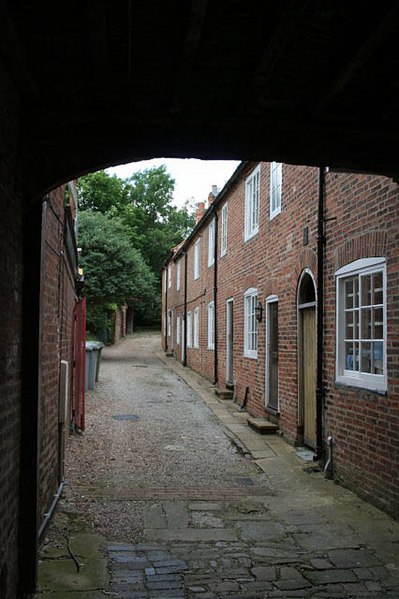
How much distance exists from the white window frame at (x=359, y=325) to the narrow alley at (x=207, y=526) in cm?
132

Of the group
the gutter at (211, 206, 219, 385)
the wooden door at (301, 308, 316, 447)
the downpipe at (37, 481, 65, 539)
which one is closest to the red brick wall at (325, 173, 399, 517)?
the wooden door at (301, 308, 316, 447)

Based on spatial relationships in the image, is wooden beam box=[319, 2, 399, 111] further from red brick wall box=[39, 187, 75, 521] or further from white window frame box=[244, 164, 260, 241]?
white window frame box=[244, 164, 260, 241]

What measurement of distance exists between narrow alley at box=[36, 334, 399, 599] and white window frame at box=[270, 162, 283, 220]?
418 centimetres

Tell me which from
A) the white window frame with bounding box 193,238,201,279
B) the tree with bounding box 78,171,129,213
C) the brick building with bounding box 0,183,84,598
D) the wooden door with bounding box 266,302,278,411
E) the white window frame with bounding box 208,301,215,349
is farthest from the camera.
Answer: the tree with bounding box 78,171,129,213

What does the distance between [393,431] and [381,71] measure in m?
3.70

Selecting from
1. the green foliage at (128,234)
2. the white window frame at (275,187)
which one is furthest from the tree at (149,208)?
the white window frame at (275,187)

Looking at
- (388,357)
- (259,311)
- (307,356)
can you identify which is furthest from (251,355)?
(388,357)

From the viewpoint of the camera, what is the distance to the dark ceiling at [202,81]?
9.49ft

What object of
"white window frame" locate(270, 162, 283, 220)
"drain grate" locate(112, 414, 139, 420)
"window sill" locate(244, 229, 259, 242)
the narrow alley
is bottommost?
the narrow alley

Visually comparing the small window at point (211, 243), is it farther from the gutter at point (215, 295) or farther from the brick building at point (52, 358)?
the brick building at point (52, 358)

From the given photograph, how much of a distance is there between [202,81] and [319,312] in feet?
16.5

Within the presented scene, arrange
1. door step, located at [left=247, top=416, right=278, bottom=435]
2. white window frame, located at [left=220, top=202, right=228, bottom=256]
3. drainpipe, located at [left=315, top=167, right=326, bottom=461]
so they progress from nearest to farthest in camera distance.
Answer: drainpipe, located at [left=315, top=167, right=326, bottom=461] < door step, located at [left=247, top=416, right=278, bottom=435] < white window frame, located at [left=220, top=202, right=228, bottom=256]

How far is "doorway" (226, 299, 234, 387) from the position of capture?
632 inches

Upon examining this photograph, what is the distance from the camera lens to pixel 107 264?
24812 mm
